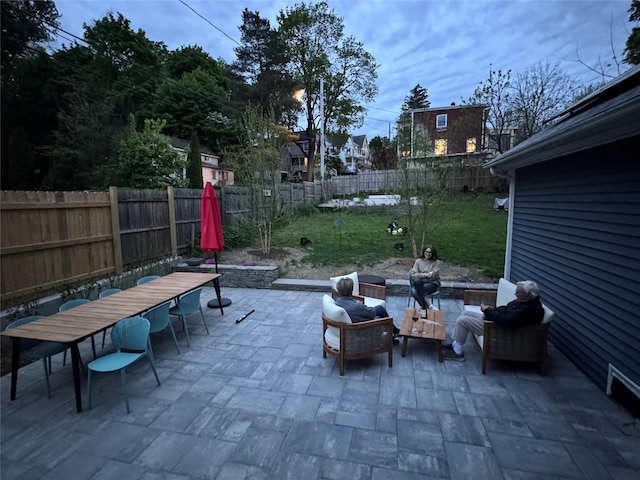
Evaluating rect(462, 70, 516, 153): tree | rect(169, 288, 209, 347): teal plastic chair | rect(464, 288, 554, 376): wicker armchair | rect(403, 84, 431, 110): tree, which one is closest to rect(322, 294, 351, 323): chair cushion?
rect(464, 288, 554, 376): wicker armchair

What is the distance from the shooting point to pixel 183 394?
9.91 feet

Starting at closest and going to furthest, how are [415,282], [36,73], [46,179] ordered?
[415,282]
[46,179]
[36,73]

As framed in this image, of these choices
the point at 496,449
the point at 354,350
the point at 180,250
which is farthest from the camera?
the point at 180,250

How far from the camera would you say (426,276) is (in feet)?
15.8

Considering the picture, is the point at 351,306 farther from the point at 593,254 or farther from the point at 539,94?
the point at 539,94

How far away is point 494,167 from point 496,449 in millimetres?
4559

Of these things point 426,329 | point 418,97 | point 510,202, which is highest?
point 418,97

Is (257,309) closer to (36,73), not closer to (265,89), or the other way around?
(265,89)

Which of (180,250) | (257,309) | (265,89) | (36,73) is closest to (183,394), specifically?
(257,309)

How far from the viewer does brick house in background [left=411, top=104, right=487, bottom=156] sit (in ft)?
62.3

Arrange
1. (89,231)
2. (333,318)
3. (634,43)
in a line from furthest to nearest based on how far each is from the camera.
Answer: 1. (634,43)
2. (89,231)
3. (333,318)

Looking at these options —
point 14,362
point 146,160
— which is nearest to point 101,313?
point 14,362

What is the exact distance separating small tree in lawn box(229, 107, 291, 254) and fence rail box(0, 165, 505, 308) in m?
0.39

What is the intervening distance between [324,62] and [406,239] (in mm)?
19694
